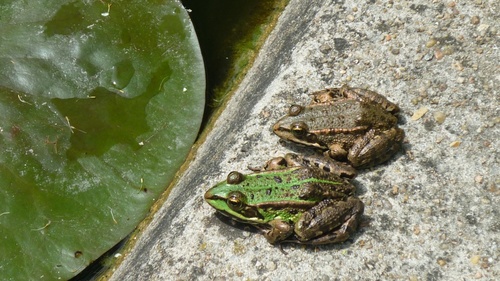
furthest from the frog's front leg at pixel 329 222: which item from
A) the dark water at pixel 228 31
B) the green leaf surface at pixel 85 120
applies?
the dark water at pixel 228 31

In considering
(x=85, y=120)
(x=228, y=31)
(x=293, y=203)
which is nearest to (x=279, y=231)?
(x=293, y=203)

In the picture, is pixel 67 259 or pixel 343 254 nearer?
pixel 343 254

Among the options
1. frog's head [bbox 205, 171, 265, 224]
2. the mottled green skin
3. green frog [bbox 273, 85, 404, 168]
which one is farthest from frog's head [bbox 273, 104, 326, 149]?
frog's head [bbox 205, 171, 265, 224]

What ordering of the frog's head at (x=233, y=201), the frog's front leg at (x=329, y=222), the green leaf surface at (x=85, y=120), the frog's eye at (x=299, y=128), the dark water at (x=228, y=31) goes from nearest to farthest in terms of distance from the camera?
1. the frog's front leg at (x=329, y=222)
2. the frog's head at (x=233, y=201)
3. the frog's eye at (x=299, y=128)
4. the green leaf surface at (x=85, y=120)
5. the dark water at (x=228, y=31)

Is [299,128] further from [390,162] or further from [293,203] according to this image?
[390,162]

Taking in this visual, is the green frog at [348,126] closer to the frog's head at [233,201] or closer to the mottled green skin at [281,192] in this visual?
the mottled green skin at [281,192]

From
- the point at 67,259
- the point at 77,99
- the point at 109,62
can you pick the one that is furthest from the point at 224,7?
the point at 67,259

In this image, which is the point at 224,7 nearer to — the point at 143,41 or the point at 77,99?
the point at 143,41
